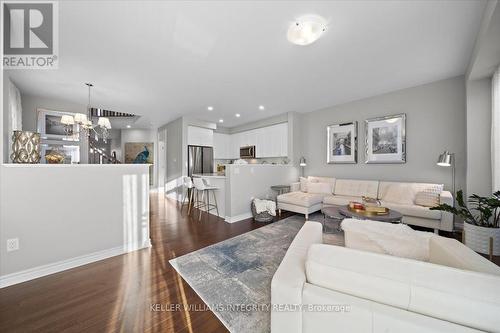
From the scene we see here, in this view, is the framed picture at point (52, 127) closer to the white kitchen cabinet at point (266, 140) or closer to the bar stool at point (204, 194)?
the bar stool at point (204, 194)

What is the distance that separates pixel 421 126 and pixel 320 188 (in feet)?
7.66

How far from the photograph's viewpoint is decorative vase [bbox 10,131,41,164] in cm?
203

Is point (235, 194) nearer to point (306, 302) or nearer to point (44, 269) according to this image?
point (44, 269)

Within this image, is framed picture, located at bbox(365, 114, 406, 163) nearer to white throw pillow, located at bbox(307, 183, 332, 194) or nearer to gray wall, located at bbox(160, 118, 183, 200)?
white throw pillow, located at bbox(307, 183, 332, 194)

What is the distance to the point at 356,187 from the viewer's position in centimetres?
421

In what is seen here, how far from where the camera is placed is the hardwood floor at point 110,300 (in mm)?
1404

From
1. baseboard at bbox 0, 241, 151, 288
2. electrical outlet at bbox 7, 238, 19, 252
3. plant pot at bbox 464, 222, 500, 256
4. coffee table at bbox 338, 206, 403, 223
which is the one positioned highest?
coffee table at bbox 338, 206, 403, 223

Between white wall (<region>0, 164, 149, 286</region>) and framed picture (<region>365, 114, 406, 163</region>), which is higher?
framed picture (<region>365, 114, 406, 163</region>)

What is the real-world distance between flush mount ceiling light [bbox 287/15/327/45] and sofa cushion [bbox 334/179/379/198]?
3289 millimetres

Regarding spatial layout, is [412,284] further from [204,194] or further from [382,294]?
[204,194]

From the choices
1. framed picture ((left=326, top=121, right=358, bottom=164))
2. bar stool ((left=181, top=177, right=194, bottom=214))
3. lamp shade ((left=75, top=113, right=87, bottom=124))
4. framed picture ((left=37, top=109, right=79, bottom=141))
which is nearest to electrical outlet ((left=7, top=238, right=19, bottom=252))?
lamp shade ((left=75, top=113, right=87, bottom=124))

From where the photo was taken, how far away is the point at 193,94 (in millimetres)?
3998

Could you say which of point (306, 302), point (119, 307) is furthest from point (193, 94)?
point (306, 302)

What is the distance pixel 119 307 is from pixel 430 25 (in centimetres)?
420
